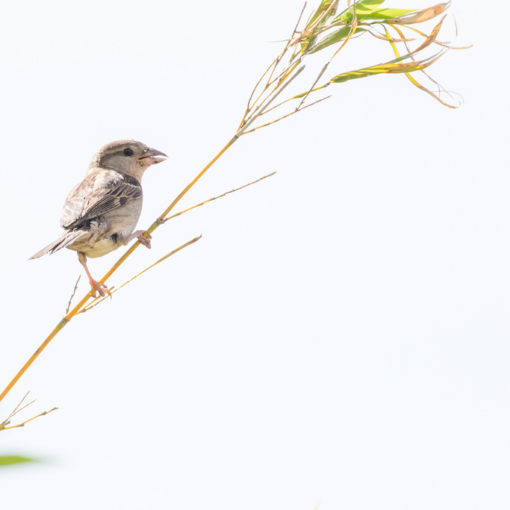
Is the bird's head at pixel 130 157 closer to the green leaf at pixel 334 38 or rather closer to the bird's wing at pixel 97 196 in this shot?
the bird's wing at pixel 97 196

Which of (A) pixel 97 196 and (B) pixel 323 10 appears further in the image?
(A) pixel 97 196

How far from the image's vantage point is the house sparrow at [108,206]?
466 cm

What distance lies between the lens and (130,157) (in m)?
5.86

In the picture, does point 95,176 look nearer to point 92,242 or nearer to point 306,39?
point 92,242

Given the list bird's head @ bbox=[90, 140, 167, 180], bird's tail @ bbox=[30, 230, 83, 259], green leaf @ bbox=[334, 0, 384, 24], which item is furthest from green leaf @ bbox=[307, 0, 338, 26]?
bird's head @ bbox=[90, 140, 167, 180]

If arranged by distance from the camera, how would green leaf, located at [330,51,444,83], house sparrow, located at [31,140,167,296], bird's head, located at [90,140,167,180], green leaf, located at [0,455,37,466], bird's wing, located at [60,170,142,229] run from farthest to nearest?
bird's head, located at [90,140,167,180]
bird's wing, located at [60,170,142,229]
house sparrow, located at [31,140,167,296]
green leaf, located at [330,51,444,83]
green leaf, located at [0,455,37,466]

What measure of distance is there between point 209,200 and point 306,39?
1.90ft

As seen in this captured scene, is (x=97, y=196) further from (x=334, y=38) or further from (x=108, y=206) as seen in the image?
(x=334, y=38)

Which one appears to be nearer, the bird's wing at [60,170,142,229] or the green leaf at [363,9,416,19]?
the green leaf at [363,9,416,19]

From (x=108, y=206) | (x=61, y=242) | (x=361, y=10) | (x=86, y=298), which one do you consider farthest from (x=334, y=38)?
(x=108, y=206)

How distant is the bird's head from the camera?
5.84 m

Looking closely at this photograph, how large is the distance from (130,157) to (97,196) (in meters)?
0.92

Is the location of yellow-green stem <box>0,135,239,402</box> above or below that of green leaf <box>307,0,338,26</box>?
below

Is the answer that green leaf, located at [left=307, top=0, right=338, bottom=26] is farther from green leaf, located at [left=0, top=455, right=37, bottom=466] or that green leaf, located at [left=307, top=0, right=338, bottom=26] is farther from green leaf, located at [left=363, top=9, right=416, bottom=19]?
green leaf, located at [left=0, top=455, right=37, bottom=466]
